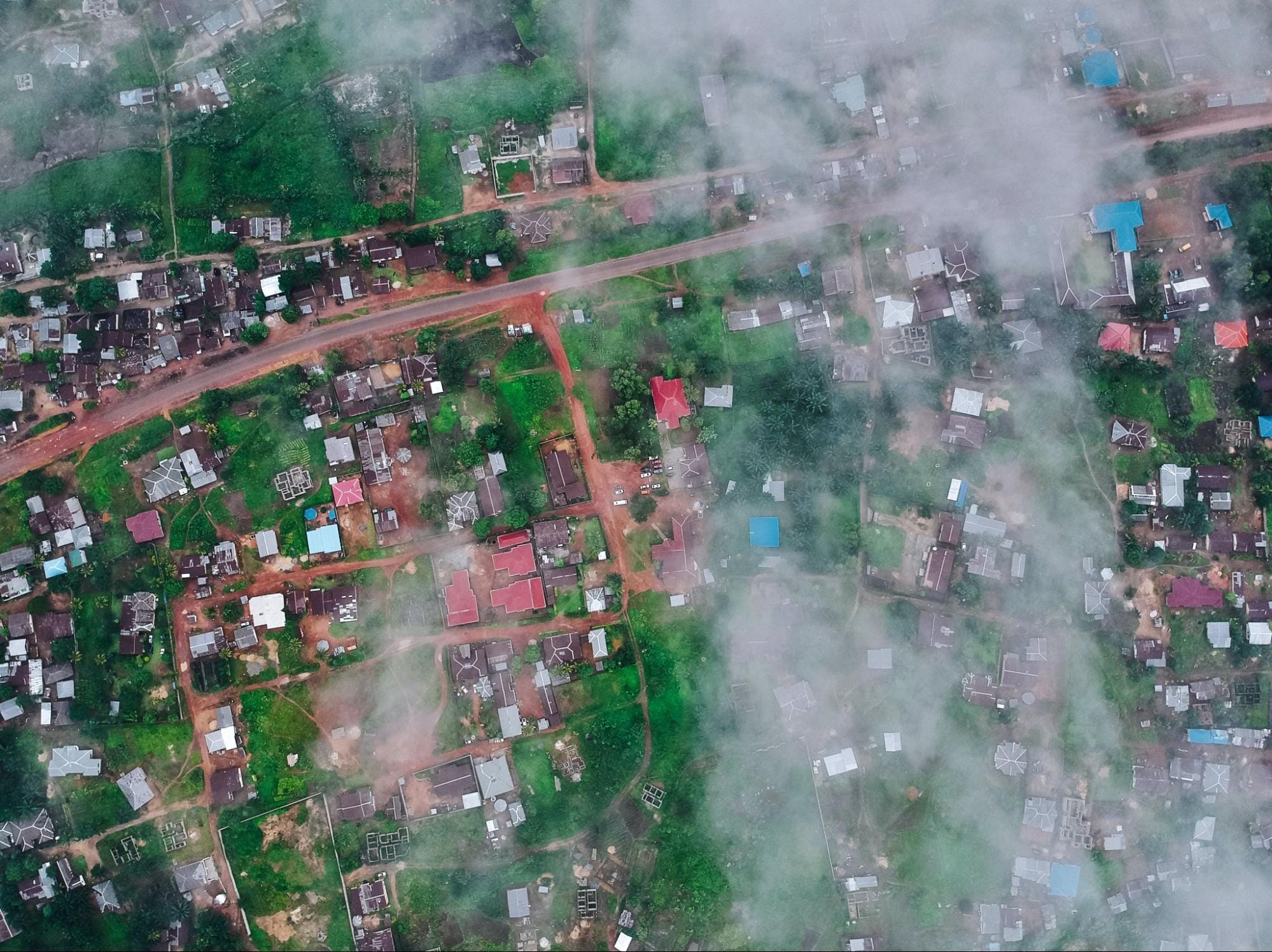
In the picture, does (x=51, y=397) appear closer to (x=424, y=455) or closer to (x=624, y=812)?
(x=424, y=455)

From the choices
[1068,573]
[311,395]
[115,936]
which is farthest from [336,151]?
[1068,573]

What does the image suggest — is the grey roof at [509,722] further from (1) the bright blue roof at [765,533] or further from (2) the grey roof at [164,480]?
(2) the grey roof at [164,480]

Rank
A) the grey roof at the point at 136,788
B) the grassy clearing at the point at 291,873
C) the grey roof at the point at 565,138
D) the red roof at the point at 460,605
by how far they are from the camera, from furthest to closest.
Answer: the grey roof at the point at 565,138 → the red roof at the point at 460,605 → the grassy clearing at the point at 291,873 → the grey roof at the point at 136,788

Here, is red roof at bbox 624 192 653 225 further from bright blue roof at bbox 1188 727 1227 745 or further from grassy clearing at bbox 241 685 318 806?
bright blue roof at bbox 1188 727 1227 745

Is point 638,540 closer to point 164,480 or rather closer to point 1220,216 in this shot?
point 164,480

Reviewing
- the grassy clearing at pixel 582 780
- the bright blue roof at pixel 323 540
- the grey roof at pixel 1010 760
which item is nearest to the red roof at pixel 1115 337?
the grey roof at pixel 1010 760

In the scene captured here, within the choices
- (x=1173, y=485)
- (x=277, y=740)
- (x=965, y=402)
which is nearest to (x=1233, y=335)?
(x=1173, y=485)
